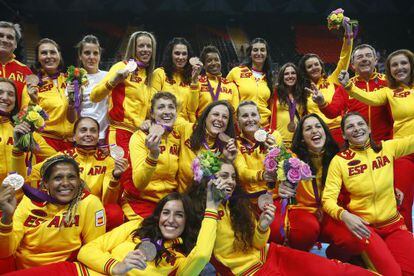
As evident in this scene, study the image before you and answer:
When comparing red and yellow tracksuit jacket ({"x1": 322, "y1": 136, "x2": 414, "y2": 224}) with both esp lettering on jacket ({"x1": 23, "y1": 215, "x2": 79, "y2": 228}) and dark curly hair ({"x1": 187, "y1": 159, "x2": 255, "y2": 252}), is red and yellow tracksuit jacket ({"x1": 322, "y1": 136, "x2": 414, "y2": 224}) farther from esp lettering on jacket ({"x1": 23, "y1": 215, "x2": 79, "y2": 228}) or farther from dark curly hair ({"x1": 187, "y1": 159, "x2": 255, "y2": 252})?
esp lettering on jacket ({"x1": 23, "y1": 215, "x2": 79, "y2": 228})

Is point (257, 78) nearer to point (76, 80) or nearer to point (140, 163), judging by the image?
point (76, 80)

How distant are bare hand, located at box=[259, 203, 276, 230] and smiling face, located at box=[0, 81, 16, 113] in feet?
9.51

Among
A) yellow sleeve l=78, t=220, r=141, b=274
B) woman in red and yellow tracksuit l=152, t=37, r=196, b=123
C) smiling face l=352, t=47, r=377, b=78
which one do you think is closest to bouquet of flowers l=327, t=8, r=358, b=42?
smiling face l=352, t=47, r=377, b=78

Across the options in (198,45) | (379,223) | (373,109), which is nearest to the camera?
(379,223)

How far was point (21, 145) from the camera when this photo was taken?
374cm

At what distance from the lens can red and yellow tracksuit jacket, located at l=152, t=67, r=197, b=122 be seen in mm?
5578

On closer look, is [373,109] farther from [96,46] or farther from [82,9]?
[82,9]

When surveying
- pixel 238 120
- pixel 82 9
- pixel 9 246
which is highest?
pixel 82 9

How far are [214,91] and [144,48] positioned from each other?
1.34m

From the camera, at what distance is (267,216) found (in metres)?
3.39

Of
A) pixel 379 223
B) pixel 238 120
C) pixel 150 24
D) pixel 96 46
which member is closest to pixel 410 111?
pixel 379 223

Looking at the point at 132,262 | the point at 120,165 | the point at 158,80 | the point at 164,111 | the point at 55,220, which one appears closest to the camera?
the point at 132,262

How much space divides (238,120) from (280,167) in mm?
1212

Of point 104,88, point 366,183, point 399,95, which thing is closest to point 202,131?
point 104,88
